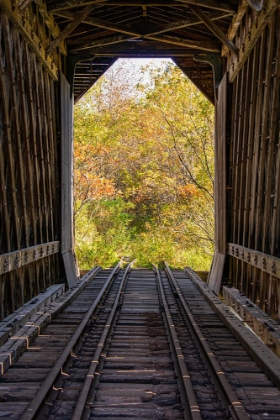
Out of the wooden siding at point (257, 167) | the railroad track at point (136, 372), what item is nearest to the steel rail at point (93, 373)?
the railroad track at point (136, 372)

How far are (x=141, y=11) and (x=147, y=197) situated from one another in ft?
65.1

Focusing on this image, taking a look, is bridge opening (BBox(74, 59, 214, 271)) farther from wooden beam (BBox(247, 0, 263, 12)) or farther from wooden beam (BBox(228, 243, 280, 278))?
wooden beam (BBox(247, 0, 263, 12))

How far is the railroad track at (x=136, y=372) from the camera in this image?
12.9ft

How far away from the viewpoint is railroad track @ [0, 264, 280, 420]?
3.93 m

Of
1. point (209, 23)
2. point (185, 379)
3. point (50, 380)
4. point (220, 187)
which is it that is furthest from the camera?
point (220, 187)

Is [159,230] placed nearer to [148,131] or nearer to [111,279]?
[148,131]

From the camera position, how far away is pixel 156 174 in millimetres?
22297

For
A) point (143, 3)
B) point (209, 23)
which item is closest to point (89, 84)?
point (143, 3)

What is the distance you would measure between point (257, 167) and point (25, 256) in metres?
4.17

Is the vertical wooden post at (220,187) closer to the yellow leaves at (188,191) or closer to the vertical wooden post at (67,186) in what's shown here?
the vertical wooden post at (67,186)

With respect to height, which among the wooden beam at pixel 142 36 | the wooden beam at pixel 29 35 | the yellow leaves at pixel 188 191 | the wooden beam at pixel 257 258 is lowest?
the wooden beam at pixel 257 258

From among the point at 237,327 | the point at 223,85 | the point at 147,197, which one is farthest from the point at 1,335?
the point at 147,197

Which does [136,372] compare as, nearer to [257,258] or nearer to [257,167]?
[257,258]

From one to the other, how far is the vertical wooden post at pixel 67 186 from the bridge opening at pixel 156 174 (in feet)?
26.1
